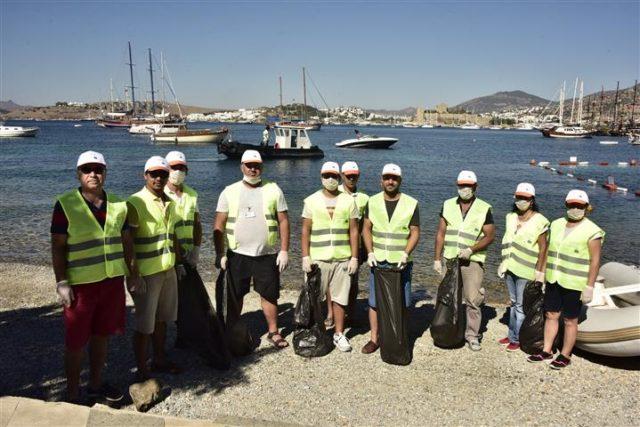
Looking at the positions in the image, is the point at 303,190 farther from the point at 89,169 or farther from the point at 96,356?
the point at 89,169

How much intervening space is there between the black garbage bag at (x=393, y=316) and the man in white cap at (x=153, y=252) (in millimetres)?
1952

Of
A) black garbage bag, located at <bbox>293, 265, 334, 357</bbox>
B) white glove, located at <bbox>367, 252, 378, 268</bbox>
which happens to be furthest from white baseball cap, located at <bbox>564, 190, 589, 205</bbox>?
black garbage bag, located at <bbox>293, 265, 334, 357</bbox>

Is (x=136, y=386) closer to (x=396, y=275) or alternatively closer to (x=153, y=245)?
(x=153, y=245)

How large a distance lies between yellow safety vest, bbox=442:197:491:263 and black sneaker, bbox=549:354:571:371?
1146 millimetres

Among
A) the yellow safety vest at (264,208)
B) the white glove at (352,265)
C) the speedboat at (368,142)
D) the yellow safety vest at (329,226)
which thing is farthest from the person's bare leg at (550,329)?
the speedboat at (368,142)

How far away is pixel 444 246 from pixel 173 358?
2999mm

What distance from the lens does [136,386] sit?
3914 millimetres

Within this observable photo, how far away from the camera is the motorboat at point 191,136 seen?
61062 mm

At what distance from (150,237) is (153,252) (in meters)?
0.13

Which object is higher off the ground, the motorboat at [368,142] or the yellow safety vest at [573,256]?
the yellow safety vest at [573,256]

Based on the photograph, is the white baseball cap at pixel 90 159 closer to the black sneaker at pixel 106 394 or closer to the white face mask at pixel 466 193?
the black sneaker at pixel 106 394

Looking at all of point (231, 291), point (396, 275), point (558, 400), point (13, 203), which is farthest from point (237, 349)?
point (13, 203)

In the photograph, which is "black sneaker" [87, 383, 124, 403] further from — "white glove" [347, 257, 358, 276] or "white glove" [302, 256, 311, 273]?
"white glove" [347, 257, 358, 276]

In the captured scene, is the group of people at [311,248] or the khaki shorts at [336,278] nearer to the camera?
the group of people at [311,248]
